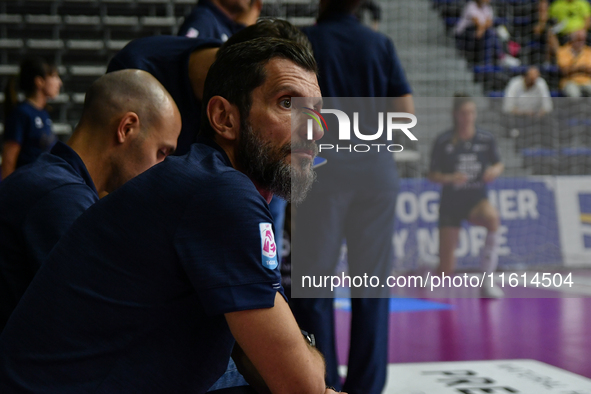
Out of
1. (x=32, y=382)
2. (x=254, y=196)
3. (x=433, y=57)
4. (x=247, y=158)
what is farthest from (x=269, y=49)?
(x=433, y=57)

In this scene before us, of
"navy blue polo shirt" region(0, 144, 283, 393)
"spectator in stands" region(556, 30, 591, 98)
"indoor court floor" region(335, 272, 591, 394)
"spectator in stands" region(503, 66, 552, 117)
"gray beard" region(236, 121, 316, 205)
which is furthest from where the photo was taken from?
"spectator in stands" region(556, 30, 591, 98)

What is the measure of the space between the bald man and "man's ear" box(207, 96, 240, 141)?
1.08ft

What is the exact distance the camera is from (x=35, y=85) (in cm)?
405

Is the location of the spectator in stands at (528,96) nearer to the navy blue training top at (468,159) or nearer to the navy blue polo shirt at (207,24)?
the navy blue training top at (468,159)

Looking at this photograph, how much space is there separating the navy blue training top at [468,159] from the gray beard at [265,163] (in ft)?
12.2

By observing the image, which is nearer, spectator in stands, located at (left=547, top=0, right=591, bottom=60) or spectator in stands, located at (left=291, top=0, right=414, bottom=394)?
spectator in stands, located at (left=291, top=0, right=414, bottom=394)

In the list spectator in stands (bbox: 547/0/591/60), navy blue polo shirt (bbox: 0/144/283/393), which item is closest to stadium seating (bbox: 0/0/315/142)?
spectator in stands (bbox: 547/0/591/60)

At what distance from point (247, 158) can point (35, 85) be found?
3.47 m

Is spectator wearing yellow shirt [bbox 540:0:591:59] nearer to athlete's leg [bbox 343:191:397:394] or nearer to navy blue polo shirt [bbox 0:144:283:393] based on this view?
athlete's leg [bbox 343:191:397:394]

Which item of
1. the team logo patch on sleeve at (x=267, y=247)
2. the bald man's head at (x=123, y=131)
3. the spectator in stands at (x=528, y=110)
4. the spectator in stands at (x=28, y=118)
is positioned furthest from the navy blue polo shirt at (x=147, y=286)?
the spectator in stands at (x=528, y=110)

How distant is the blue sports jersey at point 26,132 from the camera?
3.88 metres

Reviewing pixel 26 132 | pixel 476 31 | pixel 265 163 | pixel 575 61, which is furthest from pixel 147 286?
pixel 575 61

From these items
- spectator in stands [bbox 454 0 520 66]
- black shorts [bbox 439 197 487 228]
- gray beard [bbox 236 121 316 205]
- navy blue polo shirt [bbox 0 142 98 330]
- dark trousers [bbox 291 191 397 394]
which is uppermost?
spectator in stands [bbox 454 0 520 66]

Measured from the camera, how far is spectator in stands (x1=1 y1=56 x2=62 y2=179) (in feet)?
12.7
